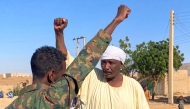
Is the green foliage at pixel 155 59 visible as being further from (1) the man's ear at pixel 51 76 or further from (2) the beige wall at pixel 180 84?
(1) the man's ear at pixel 51 76

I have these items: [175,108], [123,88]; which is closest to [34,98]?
[123,88]

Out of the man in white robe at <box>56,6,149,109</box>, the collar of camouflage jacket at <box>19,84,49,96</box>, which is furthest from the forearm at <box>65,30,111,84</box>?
the man in white robe at <box>56,6,149,109</box>

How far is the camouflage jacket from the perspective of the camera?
1.77 metres

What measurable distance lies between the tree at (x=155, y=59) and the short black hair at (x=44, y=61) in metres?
25.8

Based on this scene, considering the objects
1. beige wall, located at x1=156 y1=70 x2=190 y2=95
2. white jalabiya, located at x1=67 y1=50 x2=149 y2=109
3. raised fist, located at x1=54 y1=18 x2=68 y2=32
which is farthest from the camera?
beige wall, located at x1=156 y1=70 x2=190 y2=95

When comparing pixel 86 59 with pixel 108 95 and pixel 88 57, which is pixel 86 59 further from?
pixel 108 95

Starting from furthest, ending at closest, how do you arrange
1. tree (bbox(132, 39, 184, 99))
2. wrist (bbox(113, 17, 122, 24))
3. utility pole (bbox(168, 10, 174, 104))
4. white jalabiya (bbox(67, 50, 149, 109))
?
tree (bbox(132, 39, 184, 99)) < utility pole (bbox(168, 10, 174, 104)) < white jalabiya (bbox(67, 50, 149, 109)) < wrist (bbox(113, 17, 122, 24))

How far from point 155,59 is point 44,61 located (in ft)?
84.9

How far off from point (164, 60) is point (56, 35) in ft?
83.8

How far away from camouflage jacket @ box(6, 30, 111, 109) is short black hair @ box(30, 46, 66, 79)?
0.24ft

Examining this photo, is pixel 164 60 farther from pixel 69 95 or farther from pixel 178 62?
pixel 69 95

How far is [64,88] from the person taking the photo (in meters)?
1.78

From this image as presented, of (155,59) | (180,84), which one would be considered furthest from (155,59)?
(180,84)

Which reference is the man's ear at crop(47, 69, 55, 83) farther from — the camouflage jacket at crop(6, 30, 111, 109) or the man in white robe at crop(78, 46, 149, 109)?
the man in white robe at crop(78, 46, 149, 109)
